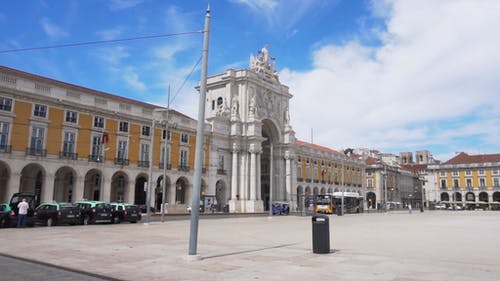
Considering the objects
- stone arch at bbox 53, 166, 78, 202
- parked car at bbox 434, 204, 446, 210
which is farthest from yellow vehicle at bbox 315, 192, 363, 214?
parked car at bbox 434, 204, 446, 210

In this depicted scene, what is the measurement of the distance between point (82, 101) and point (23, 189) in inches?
429

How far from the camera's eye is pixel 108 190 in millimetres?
44562

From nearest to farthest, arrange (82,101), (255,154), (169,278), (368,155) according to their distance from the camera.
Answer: (169,278) → (82,101) → (255,154) → (368,155)

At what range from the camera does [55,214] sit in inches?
1027

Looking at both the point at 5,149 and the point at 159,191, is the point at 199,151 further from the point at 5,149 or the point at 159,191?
the point at 159,191

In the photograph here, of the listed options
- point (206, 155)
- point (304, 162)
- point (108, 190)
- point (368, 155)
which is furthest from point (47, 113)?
point (368, 155)

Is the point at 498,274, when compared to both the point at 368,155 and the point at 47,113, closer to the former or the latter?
the point at 47,113

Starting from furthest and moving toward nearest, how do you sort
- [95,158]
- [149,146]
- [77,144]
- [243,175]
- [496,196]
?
1. [496,196]
2. [243,175]
3. [149,146]
4. [95,158]
5. [77,144]

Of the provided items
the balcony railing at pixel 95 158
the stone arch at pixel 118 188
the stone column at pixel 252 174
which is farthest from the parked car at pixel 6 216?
the stone column at pixel 252 174

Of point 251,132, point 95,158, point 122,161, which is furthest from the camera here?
point 251,132

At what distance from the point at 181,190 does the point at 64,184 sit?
16.5 meters

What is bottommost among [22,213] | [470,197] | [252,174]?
[22,213]

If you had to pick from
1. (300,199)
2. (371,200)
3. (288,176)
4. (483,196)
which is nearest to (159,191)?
(288,176)

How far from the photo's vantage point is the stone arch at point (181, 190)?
55.3 metres
